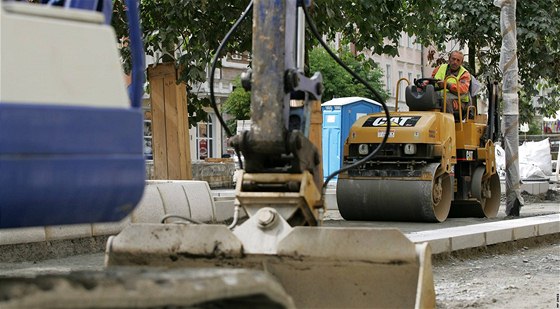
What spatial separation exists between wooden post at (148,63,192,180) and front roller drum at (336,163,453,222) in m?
2.69

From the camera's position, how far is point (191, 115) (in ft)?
55.5

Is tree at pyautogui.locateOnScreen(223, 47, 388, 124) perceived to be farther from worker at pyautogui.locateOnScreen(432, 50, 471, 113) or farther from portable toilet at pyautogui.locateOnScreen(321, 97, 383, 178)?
worker at pyautogui.locateOnScreen(432, 50, 471, 113)

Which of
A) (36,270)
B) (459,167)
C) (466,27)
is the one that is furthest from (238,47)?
(466,27)

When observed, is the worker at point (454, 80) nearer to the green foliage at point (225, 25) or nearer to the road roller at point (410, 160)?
the road roller at point (410, 160)

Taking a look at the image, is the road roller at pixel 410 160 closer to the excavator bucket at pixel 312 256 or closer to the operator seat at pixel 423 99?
the operator seat at pixel 423 99

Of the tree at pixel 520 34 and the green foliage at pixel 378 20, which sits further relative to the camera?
the tree at pixel 520 34

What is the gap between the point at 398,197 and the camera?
14.9 meters

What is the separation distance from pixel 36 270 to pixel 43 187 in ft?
21.3

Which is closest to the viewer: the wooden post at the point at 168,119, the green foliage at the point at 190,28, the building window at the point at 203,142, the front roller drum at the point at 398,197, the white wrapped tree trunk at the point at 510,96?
the wooden post at the point at 168,119

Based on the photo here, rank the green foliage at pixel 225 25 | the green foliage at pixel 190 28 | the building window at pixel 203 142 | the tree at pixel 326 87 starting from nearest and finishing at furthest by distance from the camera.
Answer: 1. the green foliage at pixel 190 28
2. the green foliage at pixel 225 25
3. the tree at pixel 326 87
4. the building window at pixel 203 142

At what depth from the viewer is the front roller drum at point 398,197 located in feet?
48.5

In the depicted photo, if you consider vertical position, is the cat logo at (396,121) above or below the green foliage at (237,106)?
below

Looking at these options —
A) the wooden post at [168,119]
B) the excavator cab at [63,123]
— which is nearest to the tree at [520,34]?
the wooden post at [168,119]

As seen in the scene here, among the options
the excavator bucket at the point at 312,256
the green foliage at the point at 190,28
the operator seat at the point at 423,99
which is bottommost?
the excavator bucket at the point at 312,256
